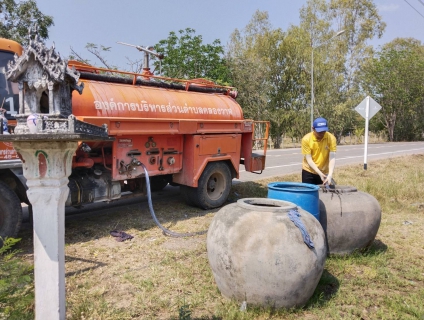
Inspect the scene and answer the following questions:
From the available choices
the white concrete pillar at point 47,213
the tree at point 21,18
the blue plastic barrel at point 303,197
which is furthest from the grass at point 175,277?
the tree at point 21,18

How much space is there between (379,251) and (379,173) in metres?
8.50

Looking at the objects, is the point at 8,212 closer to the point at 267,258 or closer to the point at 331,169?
the point at 267,258

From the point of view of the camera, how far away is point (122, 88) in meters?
6.21

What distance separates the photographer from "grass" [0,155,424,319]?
337 cm

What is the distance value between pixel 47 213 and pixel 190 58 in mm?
23011

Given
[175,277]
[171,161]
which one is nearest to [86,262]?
[175,277]

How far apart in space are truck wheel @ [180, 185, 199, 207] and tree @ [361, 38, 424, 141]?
120 feet

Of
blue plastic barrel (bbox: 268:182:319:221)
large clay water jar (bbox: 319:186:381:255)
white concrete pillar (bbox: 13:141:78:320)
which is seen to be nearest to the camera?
white concrete pillar (bbox: 13:141:78:320)

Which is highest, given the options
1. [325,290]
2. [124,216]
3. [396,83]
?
[396,83]

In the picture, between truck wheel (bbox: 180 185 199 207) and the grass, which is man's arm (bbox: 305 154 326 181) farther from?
truck wheel (bbox: 180 185 199 207)

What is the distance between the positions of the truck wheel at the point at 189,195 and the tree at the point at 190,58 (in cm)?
1703

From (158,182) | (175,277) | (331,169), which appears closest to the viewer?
(175,277)

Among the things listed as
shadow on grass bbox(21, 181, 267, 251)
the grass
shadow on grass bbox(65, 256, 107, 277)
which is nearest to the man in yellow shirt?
the grass

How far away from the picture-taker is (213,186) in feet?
25.6
